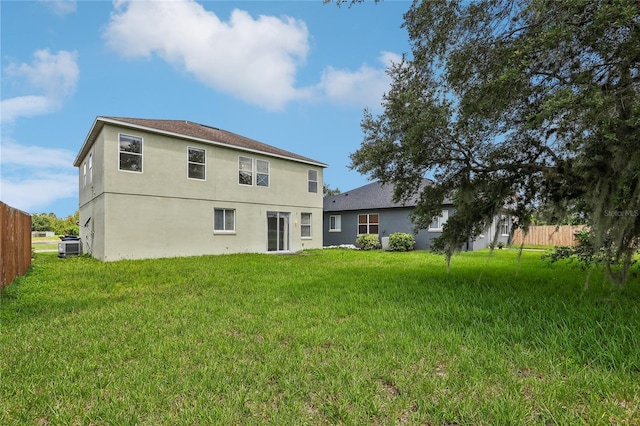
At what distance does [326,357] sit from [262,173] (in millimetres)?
13472

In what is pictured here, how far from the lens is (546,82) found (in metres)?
4.21

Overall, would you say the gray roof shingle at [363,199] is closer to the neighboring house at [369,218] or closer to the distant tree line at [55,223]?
the neighboring house at [369,218]

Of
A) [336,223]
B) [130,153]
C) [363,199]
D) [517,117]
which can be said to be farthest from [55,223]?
[517,117]

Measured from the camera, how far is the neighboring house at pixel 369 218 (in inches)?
738

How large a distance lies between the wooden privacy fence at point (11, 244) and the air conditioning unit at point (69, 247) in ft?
15.4

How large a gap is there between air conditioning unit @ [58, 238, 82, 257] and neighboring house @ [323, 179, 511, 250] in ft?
44.0

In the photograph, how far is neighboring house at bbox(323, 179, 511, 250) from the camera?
18750 millimetres

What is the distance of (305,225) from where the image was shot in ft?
58.2

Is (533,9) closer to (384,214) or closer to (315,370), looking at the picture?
(315,370)

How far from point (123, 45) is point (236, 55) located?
3.60 meters

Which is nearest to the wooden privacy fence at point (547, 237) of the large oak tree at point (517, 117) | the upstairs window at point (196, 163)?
the large oak tree at point (517, 117)

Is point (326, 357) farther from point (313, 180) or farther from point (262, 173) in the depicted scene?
point (313, 180)

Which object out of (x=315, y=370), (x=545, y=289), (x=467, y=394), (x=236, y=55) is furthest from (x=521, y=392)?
(x=236, y=55)

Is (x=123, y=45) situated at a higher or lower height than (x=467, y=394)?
higher
